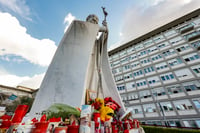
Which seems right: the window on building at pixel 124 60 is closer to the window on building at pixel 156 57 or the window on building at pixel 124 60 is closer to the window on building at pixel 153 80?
the window on building at pixel 156 57

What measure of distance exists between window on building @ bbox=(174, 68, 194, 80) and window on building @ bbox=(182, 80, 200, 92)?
662 millimetres

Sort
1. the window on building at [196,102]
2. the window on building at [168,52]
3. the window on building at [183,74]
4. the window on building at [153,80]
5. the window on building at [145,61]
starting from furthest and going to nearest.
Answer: the window on building at [145,61]
the window on building at [168,52]
the window on building at [153,80]
the window on building at [183,74]
the window on building at [196,102]

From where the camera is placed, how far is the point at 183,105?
8.73 meters

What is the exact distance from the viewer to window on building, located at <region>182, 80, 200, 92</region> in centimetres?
889

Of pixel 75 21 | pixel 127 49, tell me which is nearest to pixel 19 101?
pixel 75 21

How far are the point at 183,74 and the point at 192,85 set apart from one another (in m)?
1.38

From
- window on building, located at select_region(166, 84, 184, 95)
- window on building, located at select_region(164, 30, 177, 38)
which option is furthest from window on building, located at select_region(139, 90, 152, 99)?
window on building, located at select_region(164, 30, 177, 38)

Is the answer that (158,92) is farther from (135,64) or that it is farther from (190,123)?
(135,64)

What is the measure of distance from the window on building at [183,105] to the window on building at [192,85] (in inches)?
51.9

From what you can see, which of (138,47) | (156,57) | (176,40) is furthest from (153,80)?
(176,40)

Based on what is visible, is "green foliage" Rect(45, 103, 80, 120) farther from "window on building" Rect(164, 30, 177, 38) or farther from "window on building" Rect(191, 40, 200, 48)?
"window on building" Rect(164, 30, 177, 38)

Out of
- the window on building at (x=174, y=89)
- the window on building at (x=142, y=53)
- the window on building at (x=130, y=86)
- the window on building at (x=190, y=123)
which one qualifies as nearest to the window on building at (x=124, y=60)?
the window on building at (x=142, y=53)

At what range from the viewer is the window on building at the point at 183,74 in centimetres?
973

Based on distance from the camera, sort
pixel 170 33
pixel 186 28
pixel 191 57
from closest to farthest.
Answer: pixel 191 57, pixel 186 28, pixel 170 33
